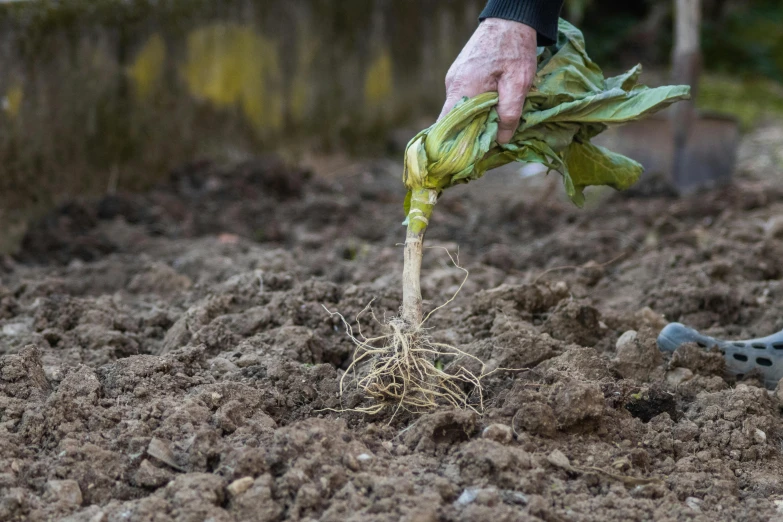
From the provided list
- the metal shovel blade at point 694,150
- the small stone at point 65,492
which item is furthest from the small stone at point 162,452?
the metal shovel blade at point 694,150

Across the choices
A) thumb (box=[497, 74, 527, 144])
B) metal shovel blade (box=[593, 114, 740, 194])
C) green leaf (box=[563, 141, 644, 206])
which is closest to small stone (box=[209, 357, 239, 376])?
thumb (box=[497, 74, 527, 144])

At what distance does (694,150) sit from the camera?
561 cm

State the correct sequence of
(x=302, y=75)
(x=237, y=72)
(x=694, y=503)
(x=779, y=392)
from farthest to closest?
(x=302, y=75) → (x=237, y=72) → (x=779, y=392) → (x=694, y=503)

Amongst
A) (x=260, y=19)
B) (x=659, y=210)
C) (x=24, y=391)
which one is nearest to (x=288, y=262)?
(x=24, y=391)

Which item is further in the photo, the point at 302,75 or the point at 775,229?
the point at 302,75

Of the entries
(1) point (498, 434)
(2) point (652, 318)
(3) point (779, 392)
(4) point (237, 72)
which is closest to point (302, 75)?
(4) point (237, 72)

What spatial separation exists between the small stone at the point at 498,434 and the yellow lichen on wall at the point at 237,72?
368 centimetres

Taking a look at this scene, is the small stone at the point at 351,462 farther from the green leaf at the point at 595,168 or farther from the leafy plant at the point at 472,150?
the green leaf at the point at 595,168

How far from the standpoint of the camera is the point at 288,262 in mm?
3404

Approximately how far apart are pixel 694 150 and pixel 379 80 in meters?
2.36

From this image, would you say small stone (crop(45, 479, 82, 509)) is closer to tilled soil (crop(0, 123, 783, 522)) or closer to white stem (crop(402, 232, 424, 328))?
tilled soil (crop(0, 123, 783, 522))

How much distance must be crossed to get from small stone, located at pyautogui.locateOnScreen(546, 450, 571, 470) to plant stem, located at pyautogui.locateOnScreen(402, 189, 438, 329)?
0.44 metres

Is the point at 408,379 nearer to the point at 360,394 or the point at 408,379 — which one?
the point at 408,379

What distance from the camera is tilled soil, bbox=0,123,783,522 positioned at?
1741 millimetres
